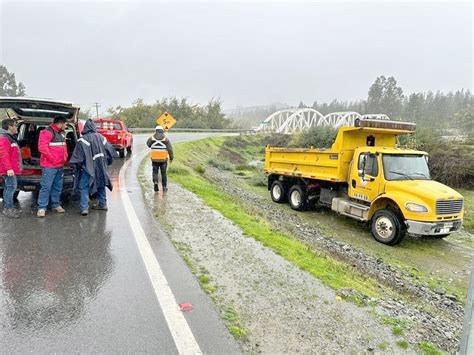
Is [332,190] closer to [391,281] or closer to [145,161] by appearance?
[391,281]

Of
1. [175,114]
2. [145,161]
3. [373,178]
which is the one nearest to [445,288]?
[373,178]

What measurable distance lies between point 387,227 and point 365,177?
1.52 metres

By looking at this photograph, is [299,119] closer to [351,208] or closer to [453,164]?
[453,164]

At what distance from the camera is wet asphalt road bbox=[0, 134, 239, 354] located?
2830mm

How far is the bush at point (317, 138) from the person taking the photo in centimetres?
3231

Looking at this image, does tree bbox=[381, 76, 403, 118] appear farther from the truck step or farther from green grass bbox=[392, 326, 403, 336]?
green grass bbox=[392, 326, 403, 336]

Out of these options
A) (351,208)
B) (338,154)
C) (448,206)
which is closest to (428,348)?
(448,206)

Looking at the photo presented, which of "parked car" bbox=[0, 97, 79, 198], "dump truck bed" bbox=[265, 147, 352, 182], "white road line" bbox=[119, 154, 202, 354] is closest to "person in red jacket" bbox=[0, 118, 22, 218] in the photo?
"parked car" bbox=[0, 97, 79, 198]

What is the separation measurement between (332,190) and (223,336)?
8.97 metres

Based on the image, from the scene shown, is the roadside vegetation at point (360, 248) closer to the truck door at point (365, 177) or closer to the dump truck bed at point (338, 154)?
the truck door at point (365, 177)

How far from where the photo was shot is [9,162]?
6.07 m

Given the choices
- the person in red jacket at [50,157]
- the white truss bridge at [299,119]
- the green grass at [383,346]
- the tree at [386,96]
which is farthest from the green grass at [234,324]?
the tree at [386,96]

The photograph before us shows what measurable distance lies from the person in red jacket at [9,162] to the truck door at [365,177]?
8.28 meters

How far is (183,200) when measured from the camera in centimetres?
838
